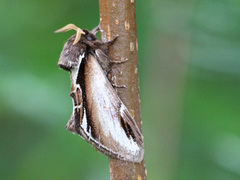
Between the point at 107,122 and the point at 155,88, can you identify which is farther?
the point at 155,88

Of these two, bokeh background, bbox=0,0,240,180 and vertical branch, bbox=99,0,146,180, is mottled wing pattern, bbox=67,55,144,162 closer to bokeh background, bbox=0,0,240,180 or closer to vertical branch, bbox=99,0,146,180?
vertical branch, bbox=99,0,146,180

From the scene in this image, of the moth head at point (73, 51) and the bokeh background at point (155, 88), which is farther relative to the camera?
the bokeh background at point (155, 88)

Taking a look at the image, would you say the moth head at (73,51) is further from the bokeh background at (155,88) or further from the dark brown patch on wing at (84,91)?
the bokeh background at (155,88)

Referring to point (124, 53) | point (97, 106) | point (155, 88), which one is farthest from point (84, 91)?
point (155, 88)

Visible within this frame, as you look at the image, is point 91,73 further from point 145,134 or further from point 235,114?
point 235,114

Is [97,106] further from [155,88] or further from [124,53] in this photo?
[155,88]

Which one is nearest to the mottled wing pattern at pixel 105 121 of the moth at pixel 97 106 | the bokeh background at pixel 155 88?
the moth at pixel 97 106

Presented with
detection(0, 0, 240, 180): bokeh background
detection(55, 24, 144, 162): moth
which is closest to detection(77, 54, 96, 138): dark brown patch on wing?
detection(55, 24, 144, 162): moth

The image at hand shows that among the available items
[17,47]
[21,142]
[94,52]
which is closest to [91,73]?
[94,52]
